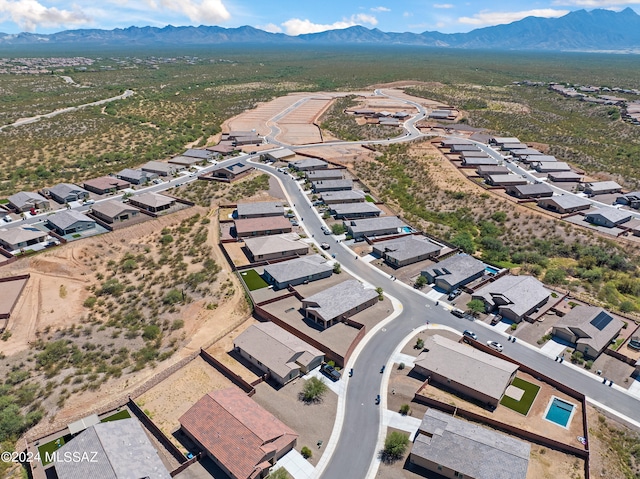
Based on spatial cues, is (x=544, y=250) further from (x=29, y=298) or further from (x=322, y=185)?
(x=29, y=298)

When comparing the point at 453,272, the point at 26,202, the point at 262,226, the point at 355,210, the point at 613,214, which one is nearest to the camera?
the point at 453,272

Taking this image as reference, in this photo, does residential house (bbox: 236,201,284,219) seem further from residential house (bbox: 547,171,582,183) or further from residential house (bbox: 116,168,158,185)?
residential house (bbox: 547,171,582,183)

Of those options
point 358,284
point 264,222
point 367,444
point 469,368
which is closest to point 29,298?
point 264,222

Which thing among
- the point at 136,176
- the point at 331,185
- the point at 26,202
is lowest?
the point at 26,202

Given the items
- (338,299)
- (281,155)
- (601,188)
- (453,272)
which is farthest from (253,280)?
(601,188)

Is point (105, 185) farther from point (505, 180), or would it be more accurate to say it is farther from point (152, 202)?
point (505, 180)

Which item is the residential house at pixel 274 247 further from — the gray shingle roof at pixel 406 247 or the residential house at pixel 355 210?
the residential house at pixel 355 210

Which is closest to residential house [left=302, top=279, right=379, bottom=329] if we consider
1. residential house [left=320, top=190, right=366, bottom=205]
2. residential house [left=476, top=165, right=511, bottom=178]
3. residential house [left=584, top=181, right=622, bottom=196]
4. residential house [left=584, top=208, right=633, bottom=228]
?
residential house [left=320, top=190, right=366, bottom=205]
